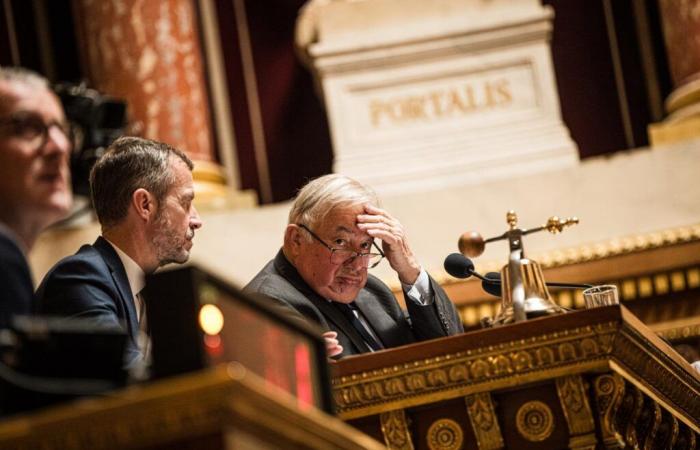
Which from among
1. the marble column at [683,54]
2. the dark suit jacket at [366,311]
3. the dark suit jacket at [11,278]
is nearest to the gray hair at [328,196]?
the dark suit jacket at [366,311]

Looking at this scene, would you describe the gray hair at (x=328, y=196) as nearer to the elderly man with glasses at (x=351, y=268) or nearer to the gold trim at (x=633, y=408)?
the elderly man with glasses at (x=351, y=268)

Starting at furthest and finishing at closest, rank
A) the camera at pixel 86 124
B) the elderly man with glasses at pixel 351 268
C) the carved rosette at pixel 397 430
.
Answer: the camera at pixel 86 124, the elderly man with glasses at pixel 351 268, the carved rosette at pixel 397 430

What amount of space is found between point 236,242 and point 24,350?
13.5 feet

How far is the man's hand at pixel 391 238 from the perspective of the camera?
351cm

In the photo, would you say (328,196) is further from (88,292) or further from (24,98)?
(24,98)

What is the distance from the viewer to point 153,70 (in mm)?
6500

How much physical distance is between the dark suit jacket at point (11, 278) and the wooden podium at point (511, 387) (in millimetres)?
884

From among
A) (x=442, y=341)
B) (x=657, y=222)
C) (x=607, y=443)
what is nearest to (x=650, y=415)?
(x=607, y=443)

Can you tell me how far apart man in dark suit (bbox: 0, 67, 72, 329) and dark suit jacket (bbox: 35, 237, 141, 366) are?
0.78m

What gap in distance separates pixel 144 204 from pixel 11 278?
143 cm

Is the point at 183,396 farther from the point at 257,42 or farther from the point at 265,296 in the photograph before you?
the point at 257,42

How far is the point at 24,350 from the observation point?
1.64 meters

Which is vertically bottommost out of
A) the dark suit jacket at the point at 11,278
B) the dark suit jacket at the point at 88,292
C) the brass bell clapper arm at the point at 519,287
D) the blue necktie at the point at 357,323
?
the blue necktie at the point at 357,323

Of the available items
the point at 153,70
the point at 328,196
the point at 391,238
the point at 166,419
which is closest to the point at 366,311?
the point at 391,238
